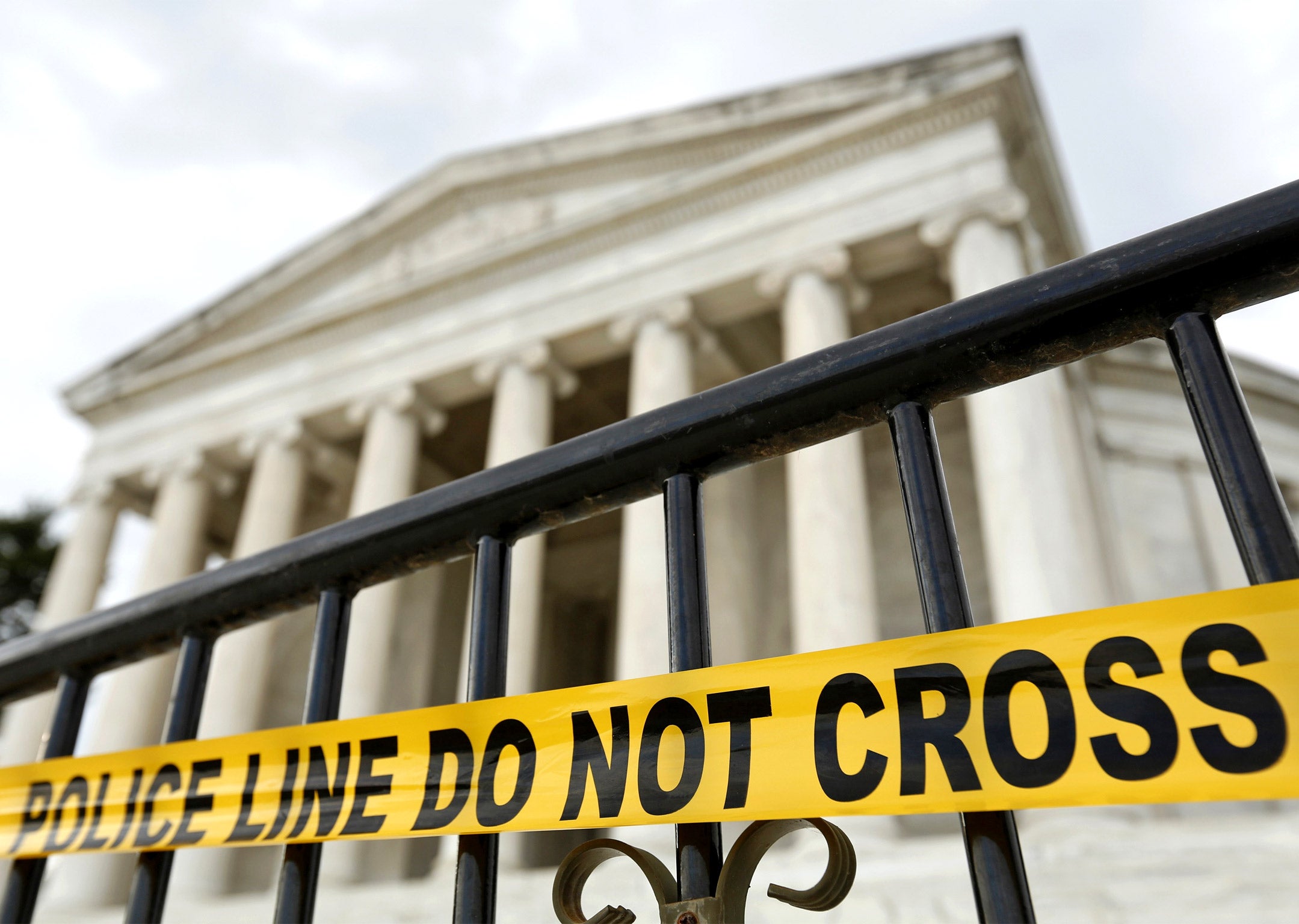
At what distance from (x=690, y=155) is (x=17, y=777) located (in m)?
25.3

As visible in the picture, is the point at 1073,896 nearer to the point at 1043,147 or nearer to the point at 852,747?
the point at 852,747

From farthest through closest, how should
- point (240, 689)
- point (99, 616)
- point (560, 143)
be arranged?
point (560, 143) < point (240, 689) < point (99, 616)

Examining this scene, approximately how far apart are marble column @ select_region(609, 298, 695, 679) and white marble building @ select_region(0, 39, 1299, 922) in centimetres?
9

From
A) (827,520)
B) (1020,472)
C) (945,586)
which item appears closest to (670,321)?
(827,520)

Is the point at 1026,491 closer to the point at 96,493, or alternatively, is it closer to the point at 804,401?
the point at 804,401

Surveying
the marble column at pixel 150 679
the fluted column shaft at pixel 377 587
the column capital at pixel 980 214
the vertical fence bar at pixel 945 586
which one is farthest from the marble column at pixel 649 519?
the vertical fence bar at pixel 945 586

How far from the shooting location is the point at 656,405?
2319 cm

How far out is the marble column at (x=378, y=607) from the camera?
23266mm

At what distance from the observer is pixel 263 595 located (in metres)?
2.29

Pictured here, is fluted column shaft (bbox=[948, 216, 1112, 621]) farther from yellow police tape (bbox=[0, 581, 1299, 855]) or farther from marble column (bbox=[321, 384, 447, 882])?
yellow police tape (bbox=[0, 581, 1299, 855])

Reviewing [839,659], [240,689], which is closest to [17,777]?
[839,659]

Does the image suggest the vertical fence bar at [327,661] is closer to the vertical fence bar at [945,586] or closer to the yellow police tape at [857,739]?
the yellow police tape at [857,739]

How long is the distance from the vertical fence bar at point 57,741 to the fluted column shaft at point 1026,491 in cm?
1539

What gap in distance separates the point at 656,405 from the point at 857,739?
2186cm
